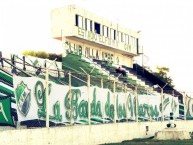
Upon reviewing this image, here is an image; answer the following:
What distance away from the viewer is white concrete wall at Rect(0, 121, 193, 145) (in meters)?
15.1

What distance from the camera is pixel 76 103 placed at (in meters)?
20.5

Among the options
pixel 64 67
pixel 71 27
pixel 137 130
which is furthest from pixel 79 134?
pixel 71 27

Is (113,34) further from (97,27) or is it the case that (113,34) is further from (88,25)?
(88,25)

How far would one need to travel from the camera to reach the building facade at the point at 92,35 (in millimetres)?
48469

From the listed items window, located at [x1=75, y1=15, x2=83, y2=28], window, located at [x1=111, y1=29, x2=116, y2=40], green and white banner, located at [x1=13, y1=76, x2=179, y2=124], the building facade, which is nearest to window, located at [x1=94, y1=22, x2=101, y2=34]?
the building facade

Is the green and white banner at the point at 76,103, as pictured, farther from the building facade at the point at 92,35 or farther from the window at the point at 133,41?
the window at the point at 133,41

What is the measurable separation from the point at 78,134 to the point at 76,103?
1.40m

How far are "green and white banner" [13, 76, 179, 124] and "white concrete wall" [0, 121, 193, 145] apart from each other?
423 mm

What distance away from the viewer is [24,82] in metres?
15.9

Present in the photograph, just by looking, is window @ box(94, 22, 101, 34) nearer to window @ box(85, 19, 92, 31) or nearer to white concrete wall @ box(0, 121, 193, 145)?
window @ box(85, 19, 92, 31)

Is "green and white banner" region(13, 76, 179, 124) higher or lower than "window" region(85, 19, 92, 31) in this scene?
lower

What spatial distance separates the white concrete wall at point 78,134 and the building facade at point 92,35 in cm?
1941

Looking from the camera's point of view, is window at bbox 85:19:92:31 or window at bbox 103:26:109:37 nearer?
window at bbox 85:19:92:31

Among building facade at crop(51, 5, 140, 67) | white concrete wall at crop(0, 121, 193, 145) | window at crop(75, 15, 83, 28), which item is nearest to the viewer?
white concrete wall at crop(0, 121, 193, 145)
